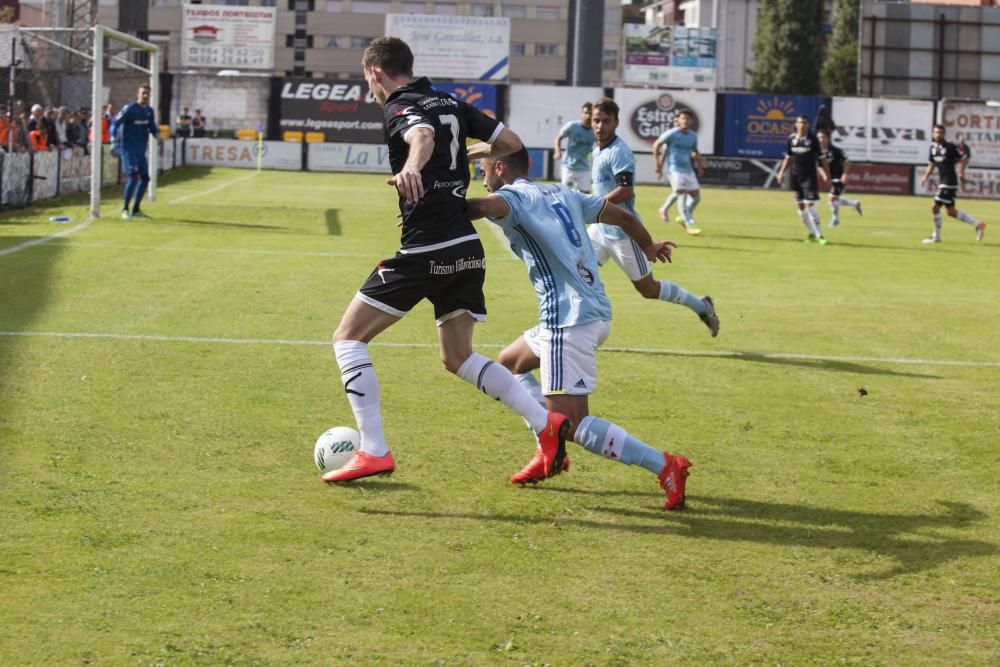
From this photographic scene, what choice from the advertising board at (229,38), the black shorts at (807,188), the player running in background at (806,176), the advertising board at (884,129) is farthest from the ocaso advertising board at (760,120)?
the advertising board at (229,38)

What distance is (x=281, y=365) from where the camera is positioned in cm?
919

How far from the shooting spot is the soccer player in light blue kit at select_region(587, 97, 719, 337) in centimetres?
1058

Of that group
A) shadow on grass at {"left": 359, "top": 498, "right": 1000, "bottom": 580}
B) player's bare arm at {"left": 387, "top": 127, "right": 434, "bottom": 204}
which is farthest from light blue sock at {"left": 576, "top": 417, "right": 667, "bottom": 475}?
player's bare arm at {"left": 387, "top": 127, "right": 434, "bottom": 204}

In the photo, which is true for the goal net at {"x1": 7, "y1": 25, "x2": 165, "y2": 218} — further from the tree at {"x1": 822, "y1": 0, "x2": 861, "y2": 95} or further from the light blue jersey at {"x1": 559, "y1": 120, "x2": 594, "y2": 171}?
the tree at {"x1": 822, "y1": 0, "x2": 861, "y2": 95}

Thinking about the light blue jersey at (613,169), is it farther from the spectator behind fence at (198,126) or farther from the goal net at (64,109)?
the spectator behind fence at (198,126)

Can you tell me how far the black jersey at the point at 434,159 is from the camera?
596cm

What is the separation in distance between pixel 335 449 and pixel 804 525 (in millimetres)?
2200

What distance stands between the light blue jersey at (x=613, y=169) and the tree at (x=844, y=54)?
241 ft

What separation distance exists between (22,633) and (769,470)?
12.7 ft

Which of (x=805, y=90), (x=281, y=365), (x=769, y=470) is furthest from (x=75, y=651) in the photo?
(x=805, y=90)

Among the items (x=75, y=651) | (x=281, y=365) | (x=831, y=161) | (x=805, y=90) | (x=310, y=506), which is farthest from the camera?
(x=805, y=90)

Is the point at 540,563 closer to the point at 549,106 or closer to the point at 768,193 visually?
the point at 768,193

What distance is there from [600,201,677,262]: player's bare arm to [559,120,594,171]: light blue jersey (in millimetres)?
13335

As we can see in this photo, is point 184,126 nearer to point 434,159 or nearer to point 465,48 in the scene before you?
point 465,48
